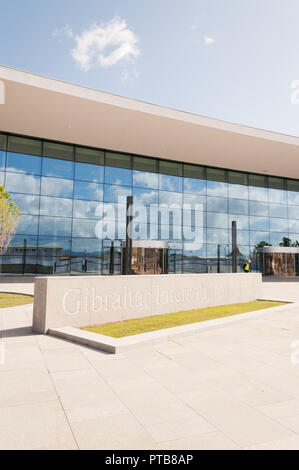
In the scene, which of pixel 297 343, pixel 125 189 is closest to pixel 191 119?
pixel 125 189

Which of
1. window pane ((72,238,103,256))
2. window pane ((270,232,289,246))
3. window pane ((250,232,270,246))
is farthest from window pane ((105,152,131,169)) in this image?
window pane ((270,232,289,246))

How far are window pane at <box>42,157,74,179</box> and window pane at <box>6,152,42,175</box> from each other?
0.47m

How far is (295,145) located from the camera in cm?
2450

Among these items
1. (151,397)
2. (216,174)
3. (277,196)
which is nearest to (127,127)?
(216,174)

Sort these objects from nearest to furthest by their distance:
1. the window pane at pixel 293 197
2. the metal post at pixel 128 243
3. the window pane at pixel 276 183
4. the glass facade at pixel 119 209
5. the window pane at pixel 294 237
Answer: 1. the metal post at pixel 128 243
2. the glass facade at pixel 119 209
3. the window pane at pixel 294 237
4. the window pane at pixel 276 183
5. the window pane at pixel 293 197

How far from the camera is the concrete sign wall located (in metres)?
7.39

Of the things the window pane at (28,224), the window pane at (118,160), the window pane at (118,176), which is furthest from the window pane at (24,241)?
the window pane at (118,160)

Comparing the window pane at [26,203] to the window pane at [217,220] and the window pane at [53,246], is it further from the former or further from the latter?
the window pane at [217,220]

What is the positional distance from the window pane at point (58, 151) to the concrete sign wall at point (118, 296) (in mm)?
16993

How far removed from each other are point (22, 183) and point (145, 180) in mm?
9374

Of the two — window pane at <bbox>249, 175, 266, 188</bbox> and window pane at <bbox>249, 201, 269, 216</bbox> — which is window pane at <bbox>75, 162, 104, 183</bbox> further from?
window pane at <bbox>249, 175, 266, 188</bbox>

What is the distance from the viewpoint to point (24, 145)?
77.2 ft

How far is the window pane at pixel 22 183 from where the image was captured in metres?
22.6

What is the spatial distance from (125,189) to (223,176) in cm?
982
